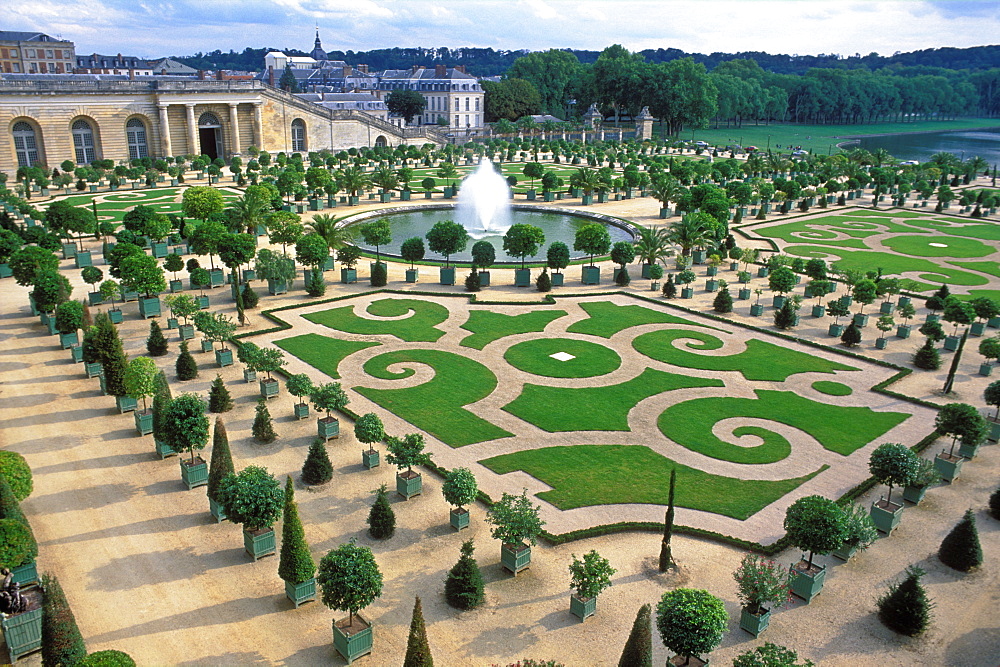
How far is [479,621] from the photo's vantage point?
20672 mm

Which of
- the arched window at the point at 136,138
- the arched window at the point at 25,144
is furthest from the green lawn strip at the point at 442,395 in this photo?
the arched window at the point at 136,138

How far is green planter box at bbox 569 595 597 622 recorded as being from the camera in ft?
67.2

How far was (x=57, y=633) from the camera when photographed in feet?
56.9

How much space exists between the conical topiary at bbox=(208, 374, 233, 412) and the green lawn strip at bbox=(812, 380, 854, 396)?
27131mm

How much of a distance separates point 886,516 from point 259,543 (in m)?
20.3

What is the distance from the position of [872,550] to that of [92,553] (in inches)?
966

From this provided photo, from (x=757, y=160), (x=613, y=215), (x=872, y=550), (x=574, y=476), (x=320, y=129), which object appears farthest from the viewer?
(x=320, y=129)

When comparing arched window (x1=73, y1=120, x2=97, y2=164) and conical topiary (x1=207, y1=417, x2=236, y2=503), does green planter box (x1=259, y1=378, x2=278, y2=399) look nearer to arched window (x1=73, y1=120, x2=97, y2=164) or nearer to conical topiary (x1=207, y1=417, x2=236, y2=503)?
conical topiary (x1=207, y1=417, x2=236, y2=503)

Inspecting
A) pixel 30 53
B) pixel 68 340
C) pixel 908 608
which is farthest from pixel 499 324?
pixel 30 53

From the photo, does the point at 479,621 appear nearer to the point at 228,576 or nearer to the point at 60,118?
the point at 228,576

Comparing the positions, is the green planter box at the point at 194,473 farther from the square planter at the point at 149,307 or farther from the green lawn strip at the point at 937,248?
the green lawn strip at the point at 937,248

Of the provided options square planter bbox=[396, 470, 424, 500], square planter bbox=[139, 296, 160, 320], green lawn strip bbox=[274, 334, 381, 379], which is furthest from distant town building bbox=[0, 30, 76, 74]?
square planter bbox=[396, 470, 424, 500]

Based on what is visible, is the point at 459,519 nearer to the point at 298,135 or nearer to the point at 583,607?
the point at 583,607

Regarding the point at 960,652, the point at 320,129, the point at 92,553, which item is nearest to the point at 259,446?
the point at 92,553
